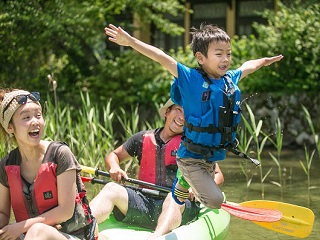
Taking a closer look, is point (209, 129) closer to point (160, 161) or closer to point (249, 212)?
point (160, 161)

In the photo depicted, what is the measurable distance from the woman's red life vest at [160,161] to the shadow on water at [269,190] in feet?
2.52

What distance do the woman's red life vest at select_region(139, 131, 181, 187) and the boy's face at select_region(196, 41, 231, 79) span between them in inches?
31.0

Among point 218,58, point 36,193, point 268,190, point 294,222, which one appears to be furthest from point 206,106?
point 268,190

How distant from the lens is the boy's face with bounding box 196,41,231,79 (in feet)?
11.6

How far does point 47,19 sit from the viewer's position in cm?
980

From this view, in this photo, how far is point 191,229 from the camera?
385 centimetres

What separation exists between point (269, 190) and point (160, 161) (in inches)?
102

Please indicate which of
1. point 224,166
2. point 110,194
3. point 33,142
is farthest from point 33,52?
point 33,142

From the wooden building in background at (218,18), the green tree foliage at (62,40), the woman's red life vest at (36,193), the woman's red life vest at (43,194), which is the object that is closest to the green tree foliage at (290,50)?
the green tree foliage at (62,40)

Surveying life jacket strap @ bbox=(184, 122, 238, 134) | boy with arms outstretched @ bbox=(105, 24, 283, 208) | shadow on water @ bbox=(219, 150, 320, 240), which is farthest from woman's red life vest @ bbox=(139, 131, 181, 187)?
shadow on water @ bbox=(219, 150, 320, 240)

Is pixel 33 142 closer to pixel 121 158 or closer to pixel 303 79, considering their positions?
pixel 121 158

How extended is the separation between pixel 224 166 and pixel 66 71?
4.42 meters

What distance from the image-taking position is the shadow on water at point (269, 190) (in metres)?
4.89

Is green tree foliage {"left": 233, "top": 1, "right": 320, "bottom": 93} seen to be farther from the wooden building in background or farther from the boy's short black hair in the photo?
the boy's short black hair
